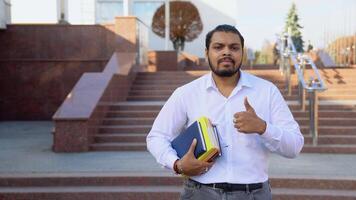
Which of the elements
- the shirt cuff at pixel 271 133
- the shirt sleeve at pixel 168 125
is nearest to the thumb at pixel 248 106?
the shirt cuff at pixel 271 133

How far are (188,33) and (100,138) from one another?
17116mm

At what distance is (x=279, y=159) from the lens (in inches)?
299

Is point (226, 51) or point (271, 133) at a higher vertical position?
point (226, 51)

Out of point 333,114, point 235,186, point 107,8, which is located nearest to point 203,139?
point 235,186

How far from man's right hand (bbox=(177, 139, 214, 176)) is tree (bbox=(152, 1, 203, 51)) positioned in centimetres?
2255

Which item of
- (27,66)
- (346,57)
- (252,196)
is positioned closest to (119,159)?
(252,196)

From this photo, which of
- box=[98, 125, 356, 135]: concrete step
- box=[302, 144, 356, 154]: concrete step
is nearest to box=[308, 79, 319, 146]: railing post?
box=[302, 144, 356, 154]: concrete step

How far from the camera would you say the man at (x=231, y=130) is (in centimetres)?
256

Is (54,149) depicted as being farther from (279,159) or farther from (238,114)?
(238,114)

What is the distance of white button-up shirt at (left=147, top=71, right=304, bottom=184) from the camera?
257 centimetres

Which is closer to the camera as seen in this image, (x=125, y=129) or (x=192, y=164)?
(x=192, y=164)

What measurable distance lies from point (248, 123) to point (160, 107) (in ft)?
25.6

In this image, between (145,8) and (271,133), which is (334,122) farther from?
(145,8)

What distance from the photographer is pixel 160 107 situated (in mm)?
10188
